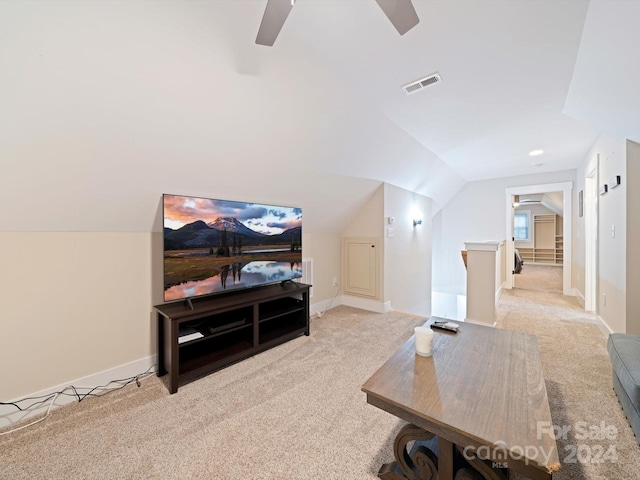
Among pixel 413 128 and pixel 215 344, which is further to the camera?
pixel 413 128

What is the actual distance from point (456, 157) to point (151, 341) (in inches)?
194

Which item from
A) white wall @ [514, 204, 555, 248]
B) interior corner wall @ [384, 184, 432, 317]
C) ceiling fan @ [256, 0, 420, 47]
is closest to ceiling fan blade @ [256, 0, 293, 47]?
ceiling fan @ [256, 0, 420, 47]

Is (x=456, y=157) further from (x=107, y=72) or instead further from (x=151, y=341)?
(x=151, y=341)

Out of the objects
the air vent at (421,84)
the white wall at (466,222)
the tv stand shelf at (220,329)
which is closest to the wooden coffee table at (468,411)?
the tv stand shelf at (220,329)

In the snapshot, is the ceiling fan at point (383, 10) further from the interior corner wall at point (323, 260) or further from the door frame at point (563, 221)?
the door frame at point (563, 221)

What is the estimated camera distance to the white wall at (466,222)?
18.4 feet

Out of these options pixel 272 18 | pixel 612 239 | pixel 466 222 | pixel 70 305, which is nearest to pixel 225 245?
pixel 70 305

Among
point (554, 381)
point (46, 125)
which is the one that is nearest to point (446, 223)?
point (554, 381)

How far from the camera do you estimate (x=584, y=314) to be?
3711 millimetres

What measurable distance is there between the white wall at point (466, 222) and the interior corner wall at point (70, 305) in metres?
6.34

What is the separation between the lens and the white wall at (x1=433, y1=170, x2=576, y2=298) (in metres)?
5.61

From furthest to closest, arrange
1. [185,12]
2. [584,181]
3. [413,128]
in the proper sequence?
[584,181] → [413,128] → [185,12]

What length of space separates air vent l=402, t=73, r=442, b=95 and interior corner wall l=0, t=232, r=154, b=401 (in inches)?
106

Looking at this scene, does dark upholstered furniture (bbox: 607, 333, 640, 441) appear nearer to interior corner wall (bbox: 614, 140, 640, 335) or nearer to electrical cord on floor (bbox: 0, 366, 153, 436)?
interior corner wall (bbox: 614, 140, 640, 335)
